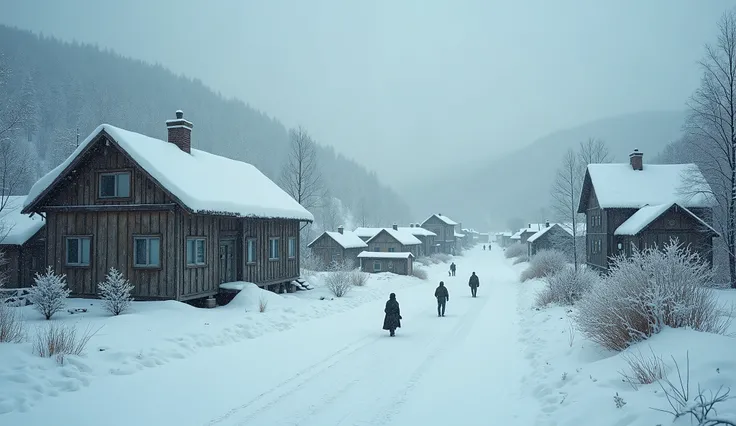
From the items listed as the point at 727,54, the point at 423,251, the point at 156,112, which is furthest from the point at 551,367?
the point at 156,112

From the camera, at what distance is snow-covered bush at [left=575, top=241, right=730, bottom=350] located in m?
8.60

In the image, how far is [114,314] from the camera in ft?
50.3

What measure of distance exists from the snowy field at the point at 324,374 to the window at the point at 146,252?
2.18 metres

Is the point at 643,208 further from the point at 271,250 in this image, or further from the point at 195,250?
the point at 195,250

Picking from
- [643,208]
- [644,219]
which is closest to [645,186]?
[643,208]

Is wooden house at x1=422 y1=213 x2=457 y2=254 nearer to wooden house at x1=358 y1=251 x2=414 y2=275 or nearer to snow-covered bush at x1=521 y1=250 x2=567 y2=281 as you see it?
wooden house at x1=358 y1=251 x2=414 y2=275

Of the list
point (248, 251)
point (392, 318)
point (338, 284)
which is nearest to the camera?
point (392, 318)

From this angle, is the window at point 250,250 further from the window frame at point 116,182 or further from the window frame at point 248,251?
the window frame at point 116,182

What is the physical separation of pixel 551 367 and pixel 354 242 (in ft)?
146

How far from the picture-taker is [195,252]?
59.8ft

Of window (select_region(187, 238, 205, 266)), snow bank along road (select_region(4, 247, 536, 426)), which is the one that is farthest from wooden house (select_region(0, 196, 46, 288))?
snow bank along road (select_region(4, 247, 536, 426))

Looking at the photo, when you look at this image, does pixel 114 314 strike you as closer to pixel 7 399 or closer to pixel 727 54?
pixel 7 399

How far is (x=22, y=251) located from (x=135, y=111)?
310 ft

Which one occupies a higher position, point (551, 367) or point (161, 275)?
point (161, 275)
